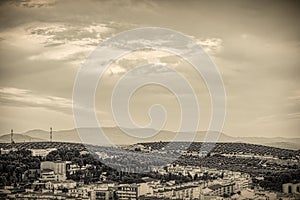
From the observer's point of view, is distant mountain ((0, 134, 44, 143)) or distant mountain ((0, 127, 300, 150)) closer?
distant mountain ((0, 127, 300, 150))

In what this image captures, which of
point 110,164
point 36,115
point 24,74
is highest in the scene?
point 24,74

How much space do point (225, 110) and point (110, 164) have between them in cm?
93

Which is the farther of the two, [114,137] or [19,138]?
[19,138]

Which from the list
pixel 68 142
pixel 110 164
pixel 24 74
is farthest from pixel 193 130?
pixel 24 74

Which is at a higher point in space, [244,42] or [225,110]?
[244,42]

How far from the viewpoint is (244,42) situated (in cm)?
432

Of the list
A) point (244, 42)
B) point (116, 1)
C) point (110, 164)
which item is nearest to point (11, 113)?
point (110, 164)

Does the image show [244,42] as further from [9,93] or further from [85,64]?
[9,93]

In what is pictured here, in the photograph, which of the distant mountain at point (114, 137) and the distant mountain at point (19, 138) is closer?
the distant mountain at point (114, 137)

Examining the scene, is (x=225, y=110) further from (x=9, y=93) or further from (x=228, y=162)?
(x=9, y=93)

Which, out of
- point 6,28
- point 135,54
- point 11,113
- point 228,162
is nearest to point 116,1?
point 135,54

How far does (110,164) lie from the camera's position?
4.40 metres

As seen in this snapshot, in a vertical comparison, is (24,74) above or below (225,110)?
above

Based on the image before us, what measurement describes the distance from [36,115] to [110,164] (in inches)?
27.2
